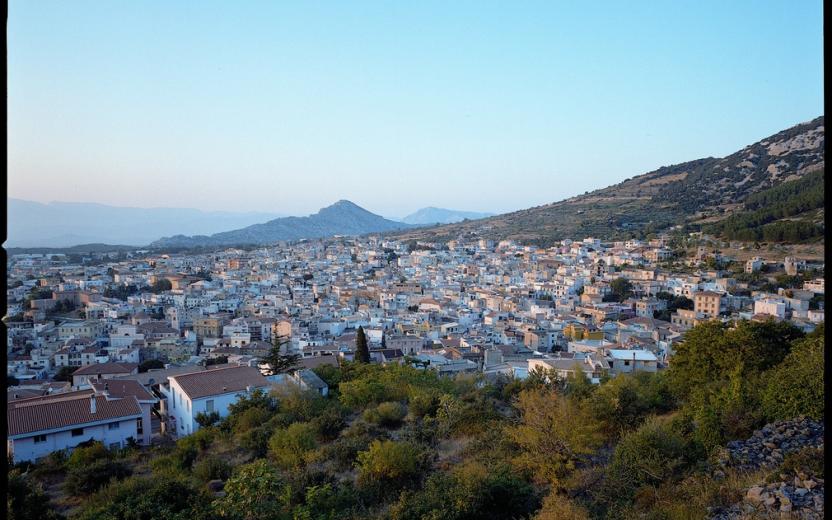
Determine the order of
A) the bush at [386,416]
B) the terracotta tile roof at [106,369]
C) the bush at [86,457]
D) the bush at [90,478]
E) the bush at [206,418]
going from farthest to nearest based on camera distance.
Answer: the terracotta tile roof at [106,369], the bush at [206,418], the bush at [386,416], the bush at [86,457], the bush at [90,478]

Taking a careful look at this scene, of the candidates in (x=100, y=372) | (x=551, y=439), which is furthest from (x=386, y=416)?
(x=100, y=372)

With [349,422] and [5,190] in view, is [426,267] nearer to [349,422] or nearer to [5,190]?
[349,422]

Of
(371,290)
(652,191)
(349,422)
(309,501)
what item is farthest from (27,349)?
(652,191)

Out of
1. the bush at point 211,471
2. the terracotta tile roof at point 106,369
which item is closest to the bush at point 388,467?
the bush at point 211,471

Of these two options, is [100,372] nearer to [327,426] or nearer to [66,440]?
[66,440]

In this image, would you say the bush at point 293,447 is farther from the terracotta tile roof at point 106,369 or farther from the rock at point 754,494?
the terracotta tile roof at point 106,369

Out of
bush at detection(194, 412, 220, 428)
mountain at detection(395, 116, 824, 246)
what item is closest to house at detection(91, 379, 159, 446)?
bush at detection(194, 412, 220, 428)
